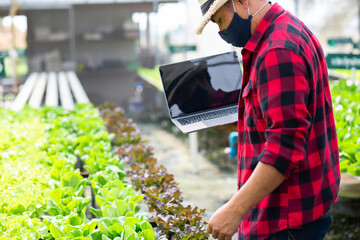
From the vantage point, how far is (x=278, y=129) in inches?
47.4

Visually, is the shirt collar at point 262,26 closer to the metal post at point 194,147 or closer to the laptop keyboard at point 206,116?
the laptop keyboard at point 206,116

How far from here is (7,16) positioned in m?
10.3

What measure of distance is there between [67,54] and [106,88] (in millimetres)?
1250

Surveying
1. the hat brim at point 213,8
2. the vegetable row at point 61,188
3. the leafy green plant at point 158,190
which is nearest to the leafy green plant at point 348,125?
the leafy green plant at point 158,190

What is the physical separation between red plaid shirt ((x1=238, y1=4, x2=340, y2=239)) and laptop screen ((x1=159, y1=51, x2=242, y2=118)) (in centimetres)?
42

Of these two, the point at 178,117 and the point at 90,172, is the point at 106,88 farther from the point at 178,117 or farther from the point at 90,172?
the point at 178,117

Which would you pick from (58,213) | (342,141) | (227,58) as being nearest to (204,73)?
(227,58)

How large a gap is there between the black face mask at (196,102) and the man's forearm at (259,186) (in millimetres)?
681

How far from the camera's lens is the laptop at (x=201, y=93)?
1.79m

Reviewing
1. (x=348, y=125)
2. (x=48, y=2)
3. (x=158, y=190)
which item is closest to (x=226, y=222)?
(x=158, y=190)

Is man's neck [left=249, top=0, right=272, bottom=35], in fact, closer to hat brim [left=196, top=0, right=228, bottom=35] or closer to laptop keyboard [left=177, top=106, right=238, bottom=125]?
hat brim [left=196, top=0, right=228, bottom=35]

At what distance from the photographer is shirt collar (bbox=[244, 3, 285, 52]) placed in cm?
133

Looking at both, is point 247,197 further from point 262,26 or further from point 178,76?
point 178,76

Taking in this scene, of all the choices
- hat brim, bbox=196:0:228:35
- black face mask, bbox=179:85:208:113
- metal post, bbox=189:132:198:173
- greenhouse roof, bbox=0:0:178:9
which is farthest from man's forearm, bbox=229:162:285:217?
greenhouse roof, bbox=0:0:178:9
